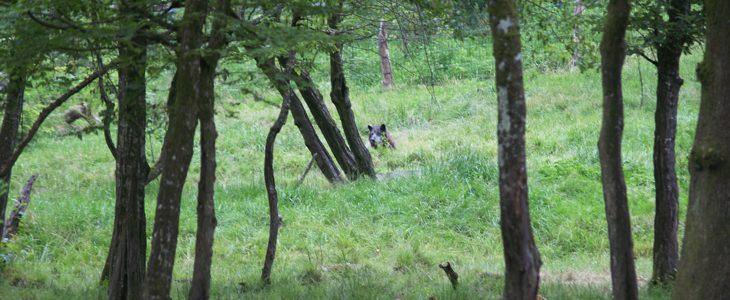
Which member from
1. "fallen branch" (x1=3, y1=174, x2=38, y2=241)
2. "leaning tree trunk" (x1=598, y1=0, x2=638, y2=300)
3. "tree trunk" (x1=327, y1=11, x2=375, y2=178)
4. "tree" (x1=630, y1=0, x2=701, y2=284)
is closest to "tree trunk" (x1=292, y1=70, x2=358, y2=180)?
"tree trunk" (x1=327, y1=11, x2=375, y2=178)

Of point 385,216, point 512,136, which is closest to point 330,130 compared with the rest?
point 385,216

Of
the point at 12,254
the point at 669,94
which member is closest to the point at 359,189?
the point at 12,254

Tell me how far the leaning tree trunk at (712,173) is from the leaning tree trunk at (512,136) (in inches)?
74.4

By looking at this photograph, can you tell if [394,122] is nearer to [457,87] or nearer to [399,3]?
[457,87]

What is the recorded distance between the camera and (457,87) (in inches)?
1025

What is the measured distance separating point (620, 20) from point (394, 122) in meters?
17.8

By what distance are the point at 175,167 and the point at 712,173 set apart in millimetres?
3962

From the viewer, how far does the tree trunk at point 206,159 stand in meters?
6.15

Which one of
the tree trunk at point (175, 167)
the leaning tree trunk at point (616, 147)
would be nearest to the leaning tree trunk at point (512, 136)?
the leaning tree trunk at point (616, 147)

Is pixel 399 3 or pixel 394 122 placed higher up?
pixel 399 3

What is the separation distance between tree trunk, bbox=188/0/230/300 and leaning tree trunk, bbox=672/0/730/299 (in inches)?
145

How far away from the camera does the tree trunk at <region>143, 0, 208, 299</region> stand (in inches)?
228

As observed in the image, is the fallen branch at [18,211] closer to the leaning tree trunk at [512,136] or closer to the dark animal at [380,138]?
the leaning tree trunk at [512,136]

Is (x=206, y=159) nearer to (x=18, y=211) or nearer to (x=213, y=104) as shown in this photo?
(x=213, y=104)
